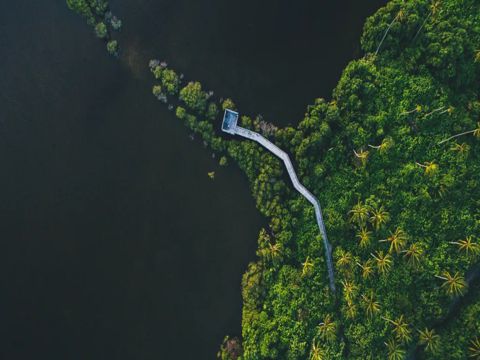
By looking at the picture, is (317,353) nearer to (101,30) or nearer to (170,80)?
(170,80)

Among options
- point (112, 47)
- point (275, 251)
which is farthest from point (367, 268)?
point (112, 47)

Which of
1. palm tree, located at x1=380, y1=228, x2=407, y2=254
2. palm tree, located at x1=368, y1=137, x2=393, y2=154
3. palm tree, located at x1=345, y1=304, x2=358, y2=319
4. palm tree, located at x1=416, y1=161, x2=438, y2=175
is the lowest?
palm tree, located at x1=345, y1=304, x2=358, y2=319

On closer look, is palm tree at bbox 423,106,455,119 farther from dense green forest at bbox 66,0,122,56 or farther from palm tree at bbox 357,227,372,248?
dense green forest at bbox 66,0,122,56

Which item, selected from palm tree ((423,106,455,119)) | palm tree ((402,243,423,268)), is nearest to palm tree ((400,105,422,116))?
palm tree ((423,106,455,119))

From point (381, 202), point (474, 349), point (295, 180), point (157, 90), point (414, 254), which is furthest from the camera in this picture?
point (157, 90)

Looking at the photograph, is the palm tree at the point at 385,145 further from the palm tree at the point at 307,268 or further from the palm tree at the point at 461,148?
the palm tree at the point at 307,268
